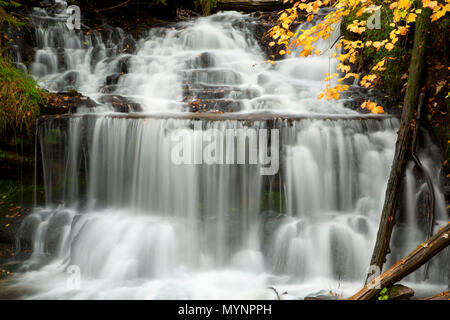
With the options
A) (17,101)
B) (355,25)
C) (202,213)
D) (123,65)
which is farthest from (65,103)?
(355,25)

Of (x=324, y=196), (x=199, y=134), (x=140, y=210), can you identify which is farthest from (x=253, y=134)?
(x=140, y=210)

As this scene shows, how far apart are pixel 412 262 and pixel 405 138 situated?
7.00 ft

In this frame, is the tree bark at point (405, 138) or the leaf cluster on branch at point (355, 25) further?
the leaf cluster on branch at point (355, 25)

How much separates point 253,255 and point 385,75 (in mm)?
4325

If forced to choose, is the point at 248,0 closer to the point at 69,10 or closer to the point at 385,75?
the point at 69,10

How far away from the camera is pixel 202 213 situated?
18.0ft

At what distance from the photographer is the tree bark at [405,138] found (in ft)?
13.7

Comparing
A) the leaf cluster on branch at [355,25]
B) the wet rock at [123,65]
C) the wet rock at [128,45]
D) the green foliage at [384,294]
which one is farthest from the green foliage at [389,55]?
the wet rock at [128,45]

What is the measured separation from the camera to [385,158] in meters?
5.45

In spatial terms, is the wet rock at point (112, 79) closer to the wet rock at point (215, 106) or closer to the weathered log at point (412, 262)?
the wet rock at point (215, 106)

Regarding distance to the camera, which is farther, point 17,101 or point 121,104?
point 121,104

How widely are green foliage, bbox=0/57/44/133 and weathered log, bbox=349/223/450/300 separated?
561 centimetres
